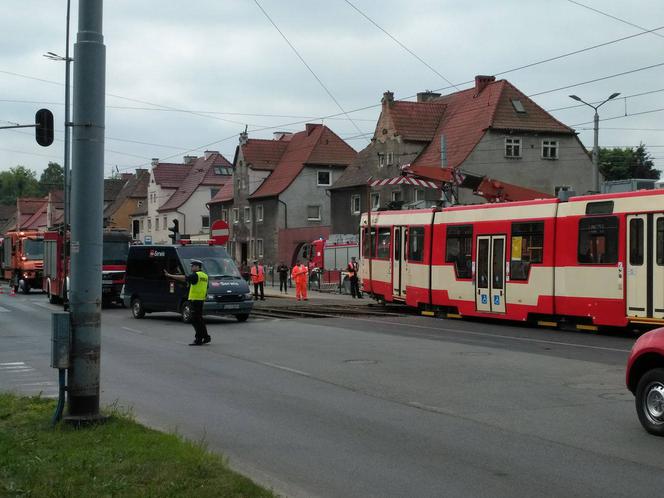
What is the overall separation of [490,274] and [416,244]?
398 cm

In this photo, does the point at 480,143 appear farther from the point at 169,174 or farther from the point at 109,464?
the point at 169,174

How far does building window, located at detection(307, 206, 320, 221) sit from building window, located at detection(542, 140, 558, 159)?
21.3 metres

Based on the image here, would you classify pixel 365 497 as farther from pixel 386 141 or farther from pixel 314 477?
pixel 386 141

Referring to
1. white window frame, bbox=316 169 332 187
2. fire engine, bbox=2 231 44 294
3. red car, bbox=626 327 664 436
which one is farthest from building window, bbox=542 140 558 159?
red car, bbox=626 327 664 436

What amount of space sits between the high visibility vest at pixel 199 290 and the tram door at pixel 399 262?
1088cm

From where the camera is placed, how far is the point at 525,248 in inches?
948

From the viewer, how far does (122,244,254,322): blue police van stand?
25375 millimetres

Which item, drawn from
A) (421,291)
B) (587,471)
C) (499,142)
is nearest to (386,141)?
(499,142)

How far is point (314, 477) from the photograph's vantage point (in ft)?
24.8

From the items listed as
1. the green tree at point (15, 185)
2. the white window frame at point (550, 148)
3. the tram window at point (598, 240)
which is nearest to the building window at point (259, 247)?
the white window frame at point (550, 148)

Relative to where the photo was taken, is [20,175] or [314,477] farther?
[20,175]

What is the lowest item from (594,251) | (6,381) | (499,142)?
(6,381)

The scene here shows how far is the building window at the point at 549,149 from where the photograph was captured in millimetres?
55625

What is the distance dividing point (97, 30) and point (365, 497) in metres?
5.21
